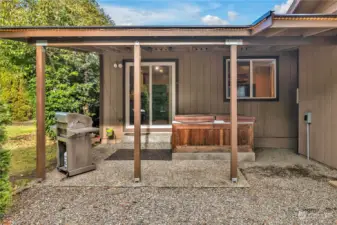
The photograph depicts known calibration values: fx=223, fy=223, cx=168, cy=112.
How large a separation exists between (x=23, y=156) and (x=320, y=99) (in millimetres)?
7238

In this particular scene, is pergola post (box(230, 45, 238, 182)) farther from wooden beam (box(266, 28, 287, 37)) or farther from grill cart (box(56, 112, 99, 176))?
grill cart (box(56, 112, 99, 176))

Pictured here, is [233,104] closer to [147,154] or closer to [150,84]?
[147,154]

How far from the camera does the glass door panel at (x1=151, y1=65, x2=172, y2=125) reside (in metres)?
6.87

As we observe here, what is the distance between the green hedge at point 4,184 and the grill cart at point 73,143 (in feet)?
4.30

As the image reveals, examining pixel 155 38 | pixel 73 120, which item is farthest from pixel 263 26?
pixel 73 120

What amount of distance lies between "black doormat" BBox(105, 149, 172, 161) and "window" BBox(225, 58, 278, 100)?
2.77m

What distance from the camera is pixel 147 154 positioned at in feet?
19.0

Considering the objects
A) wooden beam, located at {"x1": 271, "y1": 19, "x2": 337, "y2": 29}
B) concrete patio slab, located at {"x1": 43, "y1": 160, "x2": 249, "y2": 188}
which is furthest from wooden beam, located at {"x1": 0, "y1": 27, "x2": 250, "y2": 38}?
concrete patio slab, located at {"x1": 43, "y1": 160, "x2": 249, "y2": 188}

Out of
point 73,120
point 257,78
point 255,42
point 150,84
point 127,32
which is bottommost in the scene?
point 73,120

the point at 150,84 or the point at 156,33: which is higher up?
the point at 156,33

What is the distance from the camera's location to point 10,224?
2582 mm

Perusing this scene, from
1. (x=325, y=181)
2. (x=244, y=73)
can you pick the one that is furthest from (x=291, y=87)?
(x=325, y=181)

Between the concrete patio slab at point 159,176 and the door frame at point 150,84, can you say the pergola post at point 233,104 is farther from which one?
the door frame at point 150,84

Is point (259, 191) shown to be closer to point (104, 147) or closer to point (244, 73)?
point (244, 73)
